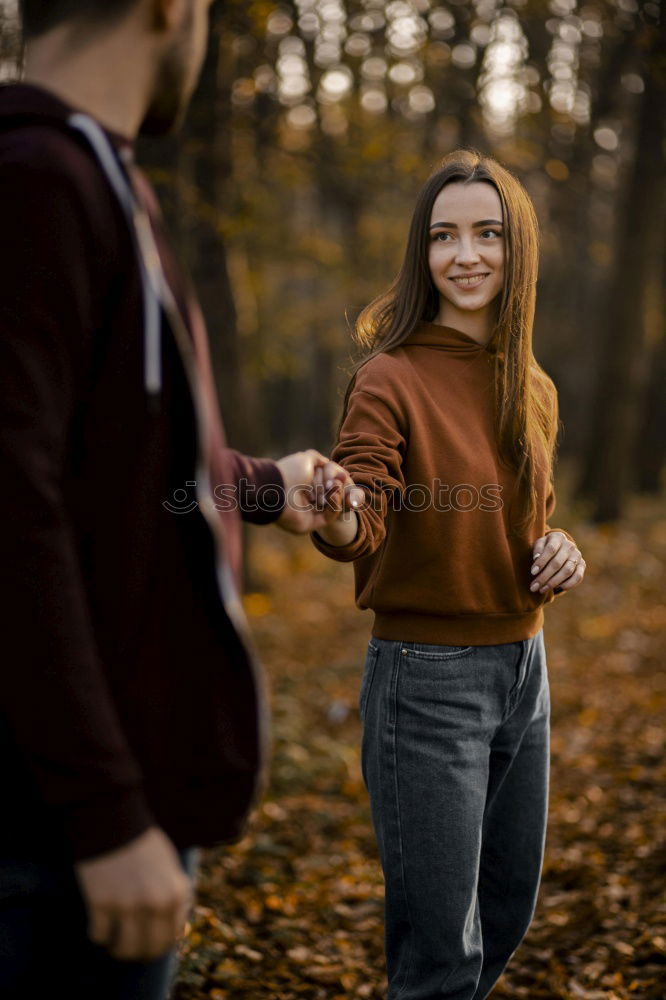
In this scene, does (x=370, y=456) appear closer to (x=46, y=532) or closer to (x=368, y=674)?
(x=368, y=674)

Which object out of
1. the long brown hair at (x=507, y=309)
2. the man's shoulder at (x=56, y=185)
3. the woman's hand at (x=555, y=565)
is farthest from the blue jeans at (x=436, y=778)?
the man's shoulder at (x=56, y=185)

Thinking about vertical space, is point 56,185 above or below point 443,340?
above

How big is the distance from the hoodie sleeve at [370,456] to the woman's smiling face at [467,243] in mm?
384

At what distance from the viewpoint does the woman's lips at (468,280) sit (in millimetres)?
2653

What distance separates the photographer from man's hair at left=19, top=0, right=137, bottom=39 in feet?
4.43

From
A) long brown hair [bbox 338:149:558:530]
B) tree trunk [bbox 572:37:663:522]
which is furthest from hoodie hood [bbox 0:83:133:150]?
tree trunk [bbox 572:37:663:522]

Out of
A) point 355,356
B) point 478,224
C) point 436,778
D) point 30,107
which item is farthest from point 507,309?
point 30,107

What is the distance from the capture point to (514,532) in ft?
8.65

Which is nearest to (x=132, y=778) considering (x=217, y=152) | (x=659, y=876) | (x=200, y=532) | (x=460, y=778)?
(x=200, y=532)

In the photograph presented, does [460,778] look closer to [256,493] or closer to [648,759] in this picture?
[256,493]

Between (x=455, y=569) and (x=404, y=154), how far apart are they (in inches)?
408

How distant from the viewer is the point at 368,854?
5211 millimetres

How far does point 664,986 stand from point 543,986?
48 centimetres

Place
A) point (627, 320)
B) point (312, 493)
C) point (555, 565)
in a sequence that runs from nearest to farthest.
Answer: point (312, 493)
point (555, 565)
point (627, 320)
